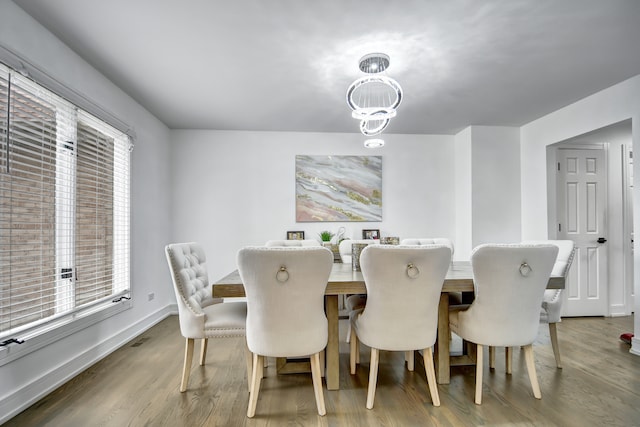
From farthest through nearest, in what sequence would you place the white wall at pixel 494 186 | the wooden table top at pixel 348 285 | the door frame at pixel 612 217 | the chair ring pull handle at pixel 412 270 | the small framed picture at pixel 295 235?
the small framed picture at pixel 295 235
the white wall at pixel 494 186
the door frame at pixel 612 217
the wooden table top at pixel 348 285
the chair ring pull handle at pixel 412 270

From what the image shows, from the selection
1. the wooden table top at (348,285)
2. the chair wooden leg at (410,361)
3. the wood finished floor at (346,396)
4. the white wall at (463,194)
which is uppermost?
the white wall at (463,194)

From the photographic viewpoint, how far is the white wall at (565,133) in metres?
2.95

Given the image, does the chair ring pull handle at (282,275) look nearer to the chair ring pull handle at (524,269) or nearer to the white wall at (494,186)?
the chair ring pull handle at (524,269)

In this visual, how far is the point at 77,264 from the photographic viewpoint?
8.30 feet

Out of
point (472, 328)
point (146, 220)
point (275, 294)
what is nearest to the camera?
point (275, 294)

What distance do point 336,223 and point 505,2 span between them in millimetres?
3058

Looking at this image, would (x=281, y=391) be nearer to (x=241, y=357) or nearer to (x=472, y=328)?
(x=241, y=357)

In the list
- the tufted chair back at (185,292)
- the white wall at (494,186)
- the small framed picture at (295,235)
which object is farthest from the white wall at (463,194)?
the tufted chair back at (185,292)

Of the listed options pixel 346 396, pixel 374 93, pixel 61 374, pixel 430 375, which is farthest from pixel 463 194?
pixel 61 374

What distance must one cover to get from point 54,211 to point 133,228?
1.15 metres

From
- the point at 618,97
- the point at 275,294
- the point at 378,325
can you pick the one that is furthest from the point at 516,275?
the point at 618,97

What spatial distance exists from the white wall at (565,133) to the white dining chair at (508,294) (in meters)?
1.75

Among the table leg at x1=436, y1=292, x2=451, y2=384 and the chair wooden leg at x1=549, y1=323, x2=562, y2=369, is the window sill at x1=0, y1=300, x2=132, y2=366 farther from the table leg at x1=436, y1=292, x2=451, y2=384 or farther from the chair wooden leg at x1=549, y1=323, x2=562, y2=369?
the chair wooden leg at x1=549, y1=323, x2=562, y2=369

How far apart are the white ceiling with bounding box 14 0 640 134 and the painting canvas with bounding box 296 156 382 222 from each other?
37.3 inches
